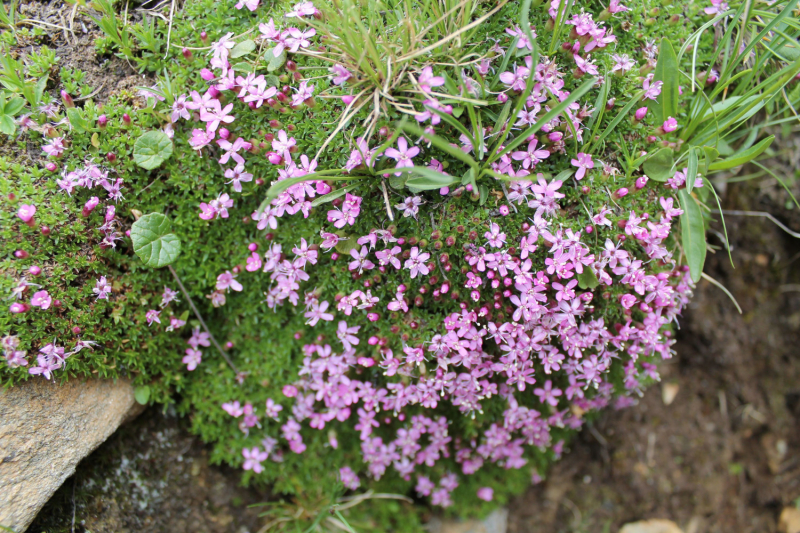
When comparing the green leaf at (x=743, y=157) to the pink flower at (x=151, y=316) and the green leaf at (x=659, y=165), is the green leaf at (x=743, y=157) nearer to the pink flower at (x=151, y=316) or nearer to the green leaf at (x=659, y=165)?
the green leaf at (x=659, y=165)

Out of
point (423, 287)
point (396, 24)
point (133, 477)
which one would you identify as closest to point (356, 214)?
point (423, 287)

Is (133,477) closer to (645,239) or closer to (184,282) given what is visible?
(184,282)

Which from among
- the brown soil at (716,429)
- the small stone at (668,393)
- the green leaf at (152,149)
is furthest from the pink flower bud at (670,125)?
the green leaf at (152,149)

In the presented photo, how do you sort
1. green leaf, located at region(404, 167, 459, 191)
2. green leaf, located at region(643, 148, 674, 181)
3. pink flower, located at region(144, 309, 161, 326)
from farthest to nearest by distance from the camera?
pink flower, located at region(144, 309, 161, 326)
green leaf, located at region(643, 148, 674, 181)
green leaf, located at region(404, 167, 459, 191)

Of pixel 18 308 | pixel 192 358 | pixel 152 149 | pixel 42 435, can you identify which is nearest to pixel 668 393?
pixel 192 358

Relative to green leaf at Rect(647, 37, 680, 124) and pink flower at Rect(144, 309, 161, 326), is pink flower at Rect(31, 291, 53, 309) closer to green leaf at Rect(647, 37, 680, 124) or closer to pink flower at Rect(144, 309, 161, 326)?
pink flower at Rect(144, 309, 161, 326)

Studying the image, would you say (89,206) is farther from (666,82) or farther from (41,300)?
(666,82)

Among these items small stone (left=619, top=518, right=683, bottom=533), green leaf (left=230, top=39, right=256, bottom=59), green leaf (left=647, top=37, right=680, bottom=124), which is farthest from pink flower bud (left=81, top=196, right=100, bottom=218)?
small stone (left=619, top=518, right=683, bottom=533)
